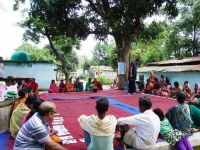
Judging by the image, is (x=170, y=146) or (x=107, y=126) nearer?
(x=107, y=126)

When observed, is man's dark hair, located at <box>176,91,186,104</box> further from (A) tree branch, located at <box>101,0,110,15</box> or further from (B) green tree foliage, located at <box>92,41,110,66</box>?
(B) green tree foliage, located at <box>92,41,110,66</box>

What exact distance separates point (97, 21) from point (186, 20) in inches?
412

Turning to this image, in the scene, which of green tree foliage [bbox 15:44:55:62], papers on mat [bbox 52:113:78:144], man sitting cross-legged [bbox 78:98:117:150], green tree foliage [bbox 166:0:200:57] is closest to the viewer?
man sitting cross-legged [bbox 78:98:117:150]

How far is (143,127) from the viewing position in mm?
2711

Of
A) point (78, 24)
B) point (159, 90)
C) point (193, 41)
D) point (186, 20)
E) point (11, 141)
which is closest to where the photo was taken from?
point (11, 141)

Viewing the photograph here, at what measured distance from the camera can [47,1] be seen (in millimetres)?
11805

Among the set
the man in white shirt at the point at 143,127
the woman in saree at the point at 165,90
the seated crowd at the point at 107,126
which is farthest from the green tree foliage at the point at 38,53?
the man in white shirt at the point at 143,127

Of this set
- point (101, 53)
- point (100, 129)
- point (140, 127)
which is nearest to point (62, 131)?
point (100, 129)

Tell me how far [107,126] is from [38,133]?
0.89 m

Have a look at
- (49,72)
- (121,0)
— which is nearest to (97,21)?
(121,0)

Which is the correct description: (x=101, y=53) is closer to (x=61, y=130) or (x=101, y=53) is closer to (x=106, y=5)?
(x=106, y=5)

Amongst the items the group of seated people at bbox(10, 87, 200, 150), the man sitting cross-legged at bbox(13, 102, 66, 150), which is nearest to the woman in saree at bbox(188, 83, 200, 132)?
the group of seated people at bbox(10, 87, 200, 150)

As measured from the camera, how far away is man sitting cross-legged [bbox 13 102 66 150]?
1.97 m

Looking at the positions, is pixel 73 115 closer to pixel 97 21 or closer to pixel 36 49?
pixel 97 21
